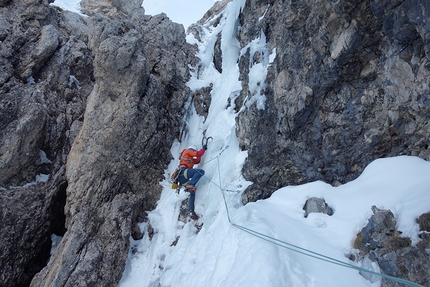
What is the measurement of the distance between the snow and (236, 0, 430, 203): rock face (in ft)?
1.25

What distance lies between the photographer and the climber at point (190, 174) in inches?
298

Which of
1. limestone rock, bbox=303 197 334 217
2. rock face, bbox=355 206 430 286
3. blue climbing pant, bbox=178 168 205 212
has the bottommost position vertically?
blue climbing pant, bbox=178 168 205 212

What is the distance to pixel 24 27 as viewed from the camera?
11.0 metres

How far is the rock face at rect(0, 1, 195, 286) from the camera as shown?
7.46 meters

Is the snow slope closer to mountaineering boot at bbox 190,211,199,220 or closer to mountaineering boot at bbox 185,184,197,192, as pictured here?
mountaineering boot at bbox 190,211,199,220

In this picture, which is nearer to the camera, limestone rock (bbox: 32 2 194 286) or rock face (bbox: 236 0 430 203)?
rock face (bbox: 236 0 430 203)

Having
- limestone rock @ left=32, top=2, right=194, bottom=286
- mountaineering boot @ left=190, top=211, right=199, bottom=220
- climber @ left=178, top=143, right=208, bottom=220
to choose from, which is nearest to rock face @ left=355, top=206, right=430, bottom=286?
mountaineering boot @ left=190, top=211, right=199, bottom=220

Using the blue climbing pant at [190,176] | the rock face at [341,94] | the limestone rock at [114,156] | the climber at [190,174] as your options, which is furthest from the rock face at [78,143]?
the rock face at [341,94]

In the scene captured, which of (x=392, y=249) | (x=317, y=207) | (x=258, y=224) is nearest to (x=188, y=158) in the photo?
(x=258, y=224)

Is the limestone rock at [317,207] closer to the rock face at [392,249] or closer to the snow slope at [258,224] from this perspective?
the snow slope at [258,224]

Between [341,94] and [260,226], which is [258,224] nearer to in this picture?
[260,226]

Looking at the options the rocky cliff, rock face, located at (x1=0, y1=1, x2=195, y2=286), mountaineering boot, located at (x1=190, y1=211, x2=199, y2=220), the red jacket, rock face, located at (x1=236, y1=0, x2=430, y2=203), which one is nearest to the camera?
rock face, located at (x1=236, y1=0, x2=430, y2=203)

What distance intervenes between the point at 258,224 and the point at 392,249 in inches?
75.8

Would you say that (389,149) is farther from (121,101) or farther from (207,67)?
(207,67)
